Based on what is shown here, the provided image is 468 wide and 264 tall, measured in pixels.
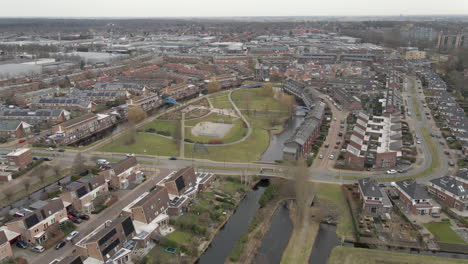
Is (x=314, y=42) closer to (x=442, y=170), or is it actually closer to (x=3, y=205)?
(x=442, y=170)

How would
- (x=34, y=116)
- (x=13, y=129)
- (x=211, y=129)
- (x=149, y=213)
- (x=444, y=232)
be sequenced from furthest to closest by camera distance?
(x=34, y=116) → (x=211, y=129) → (x=13, y=129) → (x=149, y=213) → (x=444, y=232)

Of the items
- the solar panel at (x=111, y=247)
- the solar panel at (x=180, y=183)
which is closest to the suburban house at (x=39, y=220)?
the solar panel at (x=111, y=247)

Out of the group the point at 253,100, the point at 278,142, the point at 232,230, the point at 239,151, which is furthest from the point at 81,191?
the point at 253,100

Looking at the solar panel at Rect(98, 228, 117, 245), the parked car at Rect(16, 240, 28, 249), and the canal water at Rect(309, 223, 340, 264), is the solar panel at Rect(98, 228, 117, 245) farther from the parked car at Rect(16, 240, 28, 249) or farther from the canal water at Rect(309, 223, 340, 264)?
the canal water at Rect(309, 223, 340, 264)

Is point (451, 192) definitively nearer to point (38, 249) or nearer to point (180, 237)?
point (180, 237)

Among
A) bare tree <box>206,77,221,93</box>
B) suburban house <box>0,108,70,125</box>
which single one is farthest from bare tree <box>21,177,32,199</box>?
bare tree <box>206,77,221,93</box>
